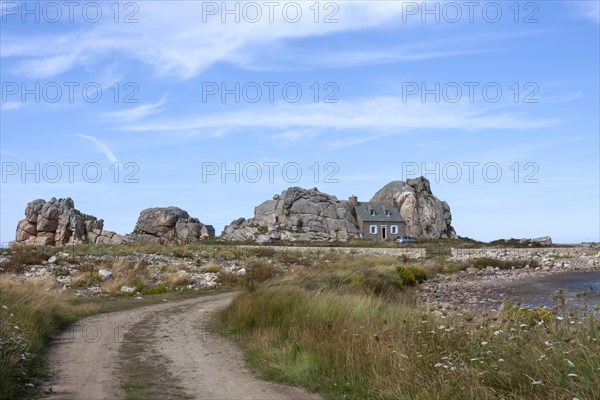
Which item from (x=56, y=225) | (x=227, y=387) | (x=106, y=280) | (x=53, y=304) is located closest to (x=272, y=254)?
(x=106, y=280)

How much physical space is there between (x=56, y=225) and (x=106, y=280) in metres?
68.4

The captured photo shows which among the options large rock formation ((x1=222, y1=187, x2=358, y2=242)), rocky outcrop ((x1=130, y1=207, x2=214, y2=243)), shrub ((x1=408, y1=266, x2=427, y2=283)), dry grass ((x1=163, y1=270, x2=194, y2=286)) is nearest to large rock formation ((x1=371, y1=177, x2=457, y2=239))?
large rock formation ((x1=222, y1=187, x2=358, y2=242))

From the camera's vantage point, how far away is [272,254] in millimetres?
50906

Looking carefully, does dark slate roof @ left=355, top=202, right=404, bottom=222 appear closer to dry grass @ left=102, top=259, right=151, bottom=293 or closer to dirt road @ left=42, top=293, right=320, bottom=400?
dry grass @ left=102, top=259, right=151, bottom=293

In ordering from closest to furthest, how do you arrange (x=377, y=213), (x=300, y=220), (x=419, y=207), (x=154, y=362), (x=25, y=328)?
(x=154, y=362) → (x=25, y=328) → (x=300, y=220) → (x=377, y=213) → (x=419, y=207)

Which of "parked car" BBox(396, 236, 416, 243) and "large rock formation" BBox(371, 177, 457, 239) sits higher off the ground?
"large rock formation" BBox(371, 177, 457, 239)

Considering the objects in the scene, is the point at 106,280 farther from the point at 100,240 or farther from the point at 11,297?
the point at 100,240

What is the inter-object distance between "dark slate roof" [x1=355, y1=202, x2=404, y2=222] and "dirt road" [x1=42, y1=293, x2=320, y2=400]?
8057cm

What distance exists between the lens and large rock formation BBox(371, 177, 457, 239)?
335 feet

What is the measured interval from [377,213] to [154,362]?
88.0 m

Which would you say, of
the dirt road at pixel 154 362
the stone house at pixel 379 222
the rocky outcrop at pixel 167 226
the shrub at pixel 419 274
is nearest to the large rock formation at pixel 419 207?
the stone house at pixel 379 222

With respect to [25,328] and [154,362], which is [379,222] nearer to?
[25,328]

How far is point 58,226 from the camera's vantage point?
295 ft

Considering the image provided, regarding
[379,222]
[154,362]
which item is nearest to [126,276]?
[154,362]
